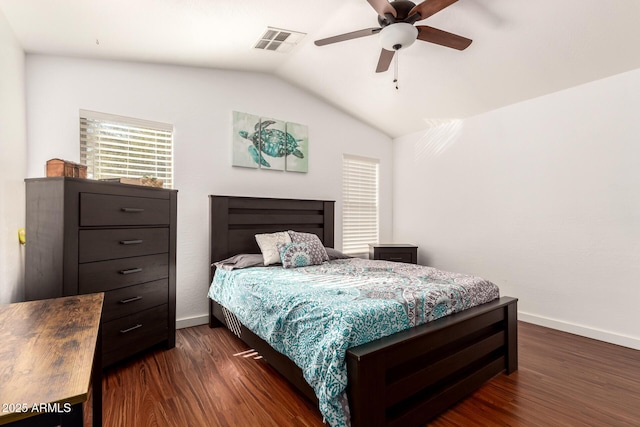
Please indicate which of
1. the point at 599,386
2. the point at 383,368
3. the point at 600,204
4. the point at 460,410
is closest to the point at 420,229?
the point at 600,204

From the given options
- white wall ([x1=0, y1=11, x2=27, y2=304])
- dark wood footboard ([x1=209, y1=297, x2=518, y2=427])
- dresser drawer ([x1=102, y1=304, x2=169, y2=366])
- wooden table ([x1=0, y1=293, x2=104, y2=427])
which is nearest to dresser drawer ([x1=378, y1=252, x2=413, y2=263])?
dark wood footboard ([x1=209, y1=297, x2=518, y2=427])

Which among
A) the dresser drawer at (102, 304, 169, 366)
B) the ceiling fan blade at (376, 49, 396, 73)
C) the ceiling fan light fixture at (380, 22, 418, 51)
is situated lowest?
the dresser drawer at (102, 304, 169, 366)

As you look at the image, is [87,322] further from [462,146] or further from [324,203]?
[462,146]

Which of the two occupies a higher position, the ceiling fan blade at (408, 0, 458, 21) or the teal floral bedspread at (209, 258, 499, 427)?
the ceiling fan blade at (408, 0, 458, 21)

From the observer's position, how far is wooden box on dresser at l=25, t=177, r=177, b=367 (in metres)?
1.96

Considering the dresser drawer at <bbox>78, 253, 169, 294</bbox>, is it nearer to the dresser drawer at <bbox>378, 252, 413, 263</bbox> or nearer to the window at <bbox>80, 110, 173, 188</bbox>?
the window at <bbox>80, 110, 173, 188</bbox>

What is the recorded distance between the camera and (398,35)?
2.14 m

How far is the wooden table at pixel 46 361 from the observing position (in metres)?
0.67

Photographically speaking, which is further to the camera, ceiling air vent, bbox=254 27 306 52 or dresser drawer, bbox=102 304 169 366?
ceiling air vent, bbox=254 27 306 52

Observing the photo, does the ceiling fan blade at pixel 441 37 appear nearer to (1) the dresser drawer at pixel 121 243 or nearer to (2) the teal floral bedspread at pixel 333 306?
(2) the teal floral bedspread at pixel 333 306

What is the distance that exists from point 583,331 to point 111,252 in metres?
4.10

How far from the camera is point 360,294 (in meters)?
1.93

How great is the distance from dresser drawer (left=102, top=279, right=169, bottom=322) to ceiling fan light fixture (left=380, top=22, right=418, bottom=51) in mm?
2514

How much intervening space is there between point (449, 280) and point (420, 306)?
601 millimetres
